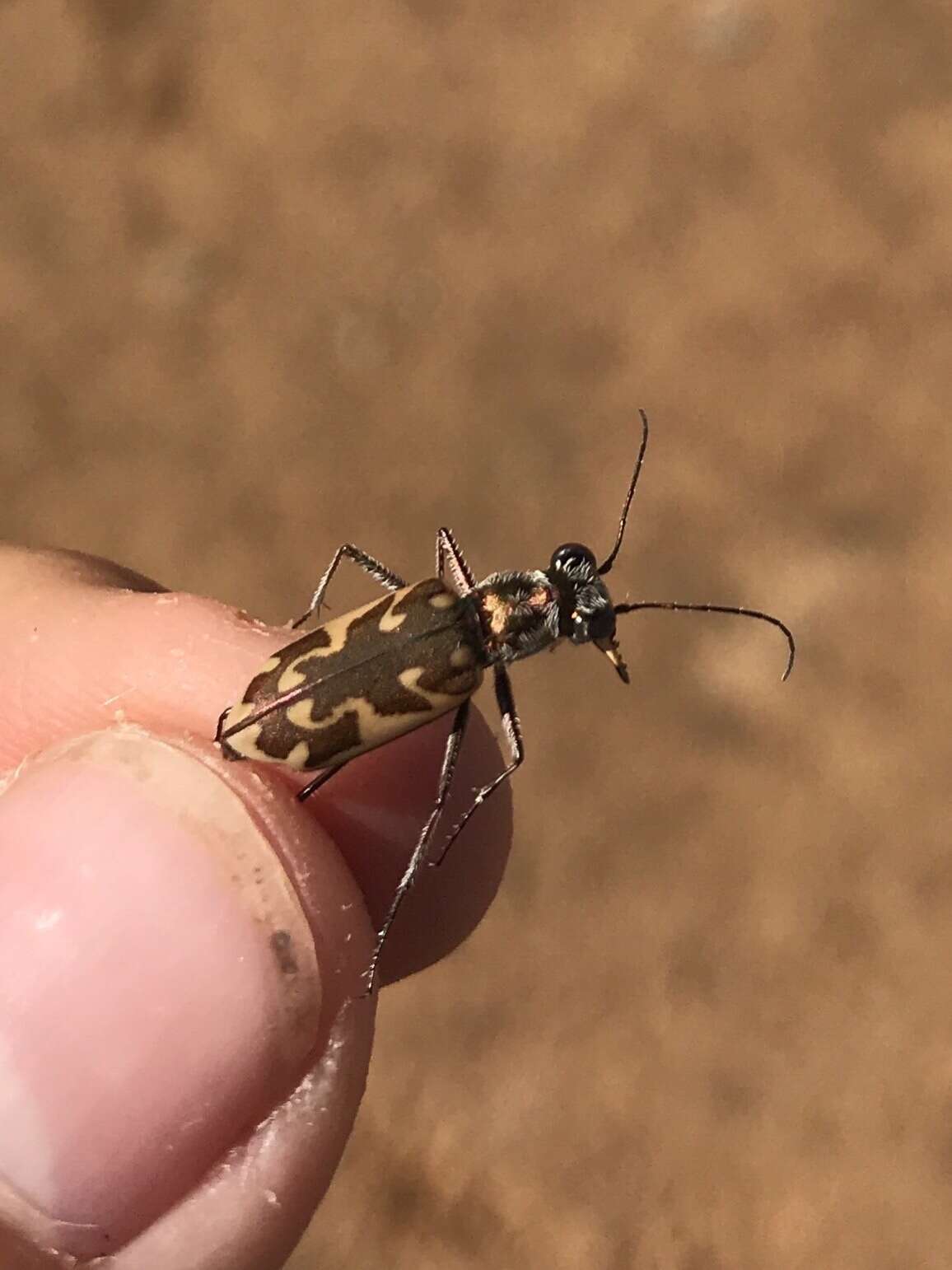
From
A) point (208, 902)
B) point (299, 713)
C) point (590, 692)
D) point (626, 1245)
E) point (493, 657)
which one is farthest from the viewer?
point (590, 692)

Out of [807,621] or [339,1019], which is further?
[807,621]

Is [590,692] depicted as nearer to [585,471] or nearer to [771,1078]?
[585,471]

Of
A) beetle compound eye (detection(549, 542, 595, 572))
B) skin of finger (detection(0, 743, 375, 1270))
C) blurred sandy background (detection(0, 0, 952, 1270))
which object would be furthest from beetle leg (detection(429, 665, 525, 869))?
blurred sandy background (detection(0, 0, 952, 1270))

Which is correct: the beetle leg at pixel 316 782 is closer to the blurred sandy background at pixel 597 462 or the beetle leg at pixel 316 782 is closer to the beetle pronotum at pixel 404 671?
the beetle pronotum at pixel 404 671

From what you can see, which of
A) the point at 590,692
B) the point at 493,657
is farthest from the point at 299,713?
the point at 590,692

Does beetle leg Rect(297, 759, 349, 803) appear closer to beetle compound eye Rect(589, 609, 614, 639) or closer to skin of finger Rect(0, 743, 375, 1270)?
skin of finger Rect(0, 743, 375, 1270)

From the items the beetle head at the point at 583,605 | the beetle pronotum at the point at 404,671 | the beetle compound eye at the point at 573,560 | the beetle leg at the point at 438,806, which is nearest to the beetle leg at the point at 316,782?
the beetle pronotum at the point at 404,671
